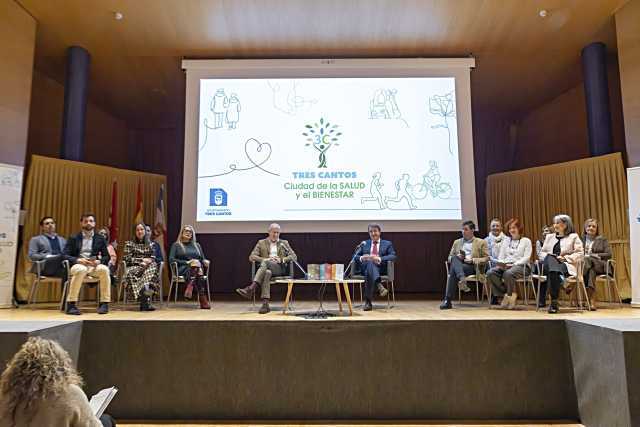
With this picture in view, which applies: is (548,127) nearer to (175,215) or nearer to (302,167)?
(302,167)

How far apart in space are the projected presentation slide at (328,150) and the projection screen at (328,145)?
0.01m

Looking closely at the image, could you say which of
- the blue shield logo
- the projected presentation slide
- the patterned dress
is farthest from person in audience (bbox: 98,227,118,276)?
the blue shield logo

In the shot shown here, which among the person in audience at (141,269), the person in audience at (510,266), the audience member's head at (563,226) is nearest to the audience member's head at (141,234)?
the person in audience at (141,269)

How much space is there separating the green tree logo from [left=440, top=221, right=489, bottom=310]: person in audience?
6.46 feet

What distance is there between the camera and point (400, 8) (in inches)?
213

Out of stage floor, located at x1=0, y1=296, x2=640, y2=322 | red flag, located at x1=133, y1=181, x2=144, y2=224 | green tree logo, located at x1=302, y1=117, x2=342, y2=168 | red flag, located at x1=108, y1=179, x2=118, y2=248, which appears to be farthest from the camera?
red flag, located at x1=133, y1=181, x2=144, y2=224

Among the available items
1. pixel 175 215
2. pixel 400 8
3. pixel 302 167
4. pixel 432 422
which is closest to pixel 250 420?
pixel 432 422

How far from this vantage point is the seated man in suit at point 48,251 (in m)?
4.66

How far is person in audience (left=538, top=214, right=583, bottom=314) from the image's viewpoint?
4215 millimetres

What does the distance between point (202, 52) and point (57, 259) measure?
3350 millimetres

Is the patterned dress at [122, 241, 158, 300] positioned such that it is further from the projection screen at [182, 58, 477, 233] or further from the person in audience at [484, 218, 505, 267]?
the person in audience at [484, 218, 505, 267]

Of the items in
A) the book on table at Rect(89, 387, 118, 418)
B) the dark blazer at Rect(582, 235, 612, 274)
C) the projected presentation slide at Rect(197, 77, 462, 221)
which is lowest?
the book on table at Rect(89, 387, 118, 418)

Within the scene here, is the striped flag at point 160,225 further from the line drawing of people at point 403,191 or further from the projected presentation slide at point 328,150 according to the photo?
the line drawing of people at point 403,191

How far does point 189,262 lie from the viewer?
189 inches
